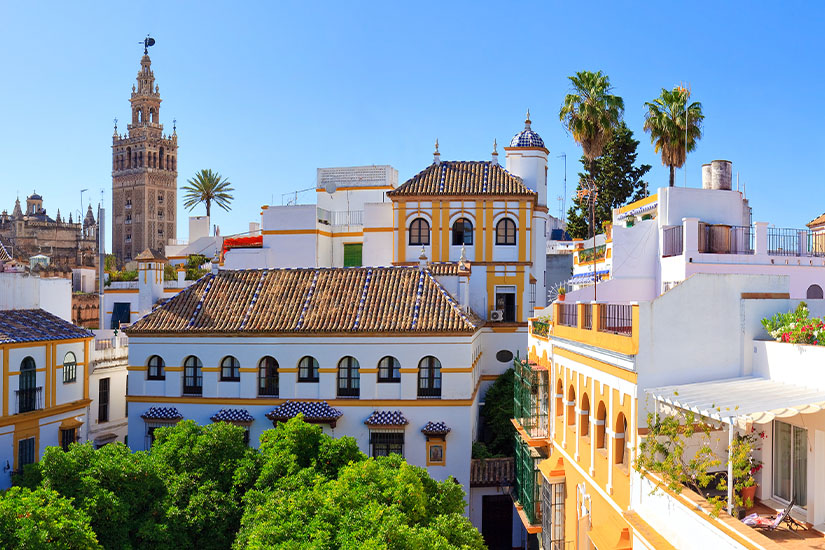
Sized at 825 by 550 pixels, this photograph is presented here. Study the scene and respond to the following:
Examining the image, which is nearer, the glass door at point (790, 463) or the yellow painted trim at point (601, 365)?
the glass door at point (790, 463)

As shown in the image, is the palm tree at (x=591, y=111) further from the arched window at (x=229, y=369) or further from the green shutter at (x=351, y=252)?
the arched window at (x=229, y=369)

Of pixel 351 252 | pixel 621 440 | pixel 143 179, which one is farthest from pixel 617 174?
pixel 143 179


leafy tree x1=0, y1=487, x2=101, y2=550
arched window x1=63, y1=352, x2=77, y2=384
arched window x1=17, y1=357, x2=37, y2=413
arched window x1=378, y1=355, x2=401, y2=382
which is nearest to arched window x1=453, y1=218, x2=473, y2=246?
arched window x1=378, y1=355, x2=401, y2=382

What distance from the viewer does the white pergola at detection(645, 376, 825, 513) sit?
10.9 m

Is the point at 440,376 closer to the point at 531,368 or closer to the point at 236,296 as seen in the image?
the point at 531,368

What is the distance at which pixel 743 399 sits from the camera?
480 inches

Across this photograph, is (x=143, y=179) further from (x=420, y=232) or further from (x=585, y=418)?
(x=585, y=418)

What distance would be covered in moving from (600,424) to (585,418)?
1429 mm

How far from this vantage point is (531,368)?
2319 cm

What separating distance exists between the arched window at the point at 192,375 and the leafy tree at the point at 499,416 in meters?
11.5

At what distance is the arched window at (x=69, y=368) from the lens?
2911 cm

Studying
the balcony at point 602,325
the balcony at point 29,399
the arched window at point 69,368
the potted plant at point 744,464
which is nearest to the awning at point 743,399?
the potted plant at point 744,464

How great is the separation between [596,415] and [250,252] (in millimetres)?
27322

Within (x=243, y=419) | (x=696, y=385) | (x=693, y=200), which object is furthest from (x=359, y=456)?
(x=693, y=200)
